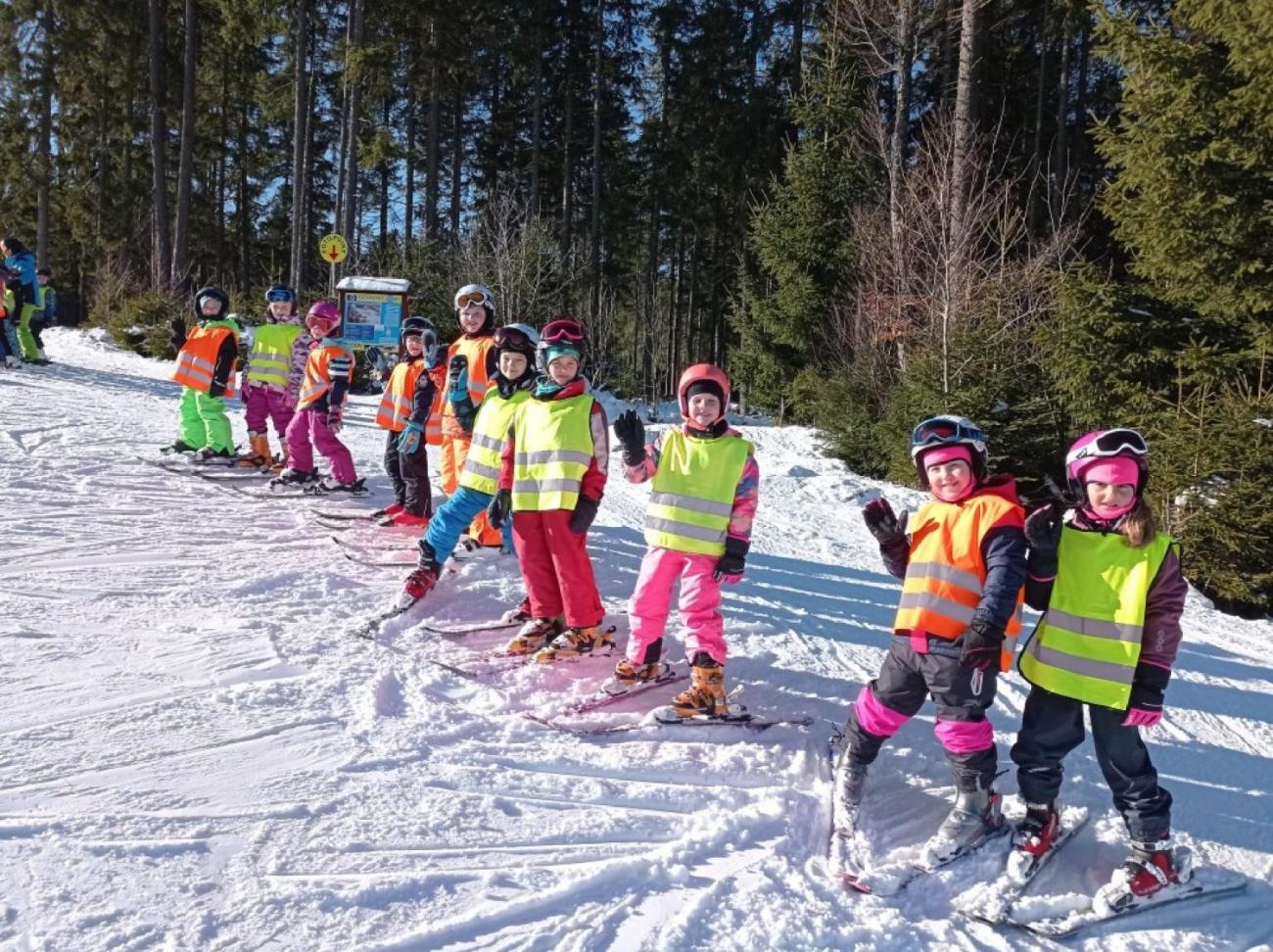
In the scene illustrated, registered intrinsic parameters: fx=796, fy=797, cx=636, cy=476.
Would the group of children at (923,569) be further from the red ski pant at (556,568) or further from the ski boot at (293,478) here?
the ski boot at (293,478)

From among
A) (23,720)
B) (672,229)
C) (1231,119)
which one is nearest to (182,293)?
(672,229)

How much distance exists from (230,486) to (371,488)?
135 centimetres

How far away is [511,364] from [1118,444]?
358 centimetres

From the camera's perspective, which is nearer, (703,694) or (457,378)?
(703,694)

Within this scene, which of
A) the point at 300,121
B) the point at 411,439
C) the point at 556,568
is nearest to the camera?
the point at 556,568

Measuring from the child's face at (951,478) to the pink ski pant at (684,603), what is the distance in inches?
47.4

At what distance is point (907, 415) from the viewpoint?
11461 mm

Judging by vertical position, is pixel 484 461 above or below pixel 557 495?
above

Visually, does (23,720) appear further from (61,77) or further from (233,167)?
(233,167)

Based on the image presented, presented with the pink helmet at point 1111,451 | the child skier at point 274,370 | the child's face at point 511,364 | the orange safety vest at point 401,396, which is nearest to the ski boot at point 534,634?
the child's face at point 511,364

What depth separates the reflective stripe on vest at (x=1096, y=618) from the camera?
2.93 m

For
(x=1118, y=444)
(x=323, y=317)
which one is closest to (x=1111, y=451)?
(x=1118, y=444)

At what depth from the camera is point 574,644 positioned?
452 cm

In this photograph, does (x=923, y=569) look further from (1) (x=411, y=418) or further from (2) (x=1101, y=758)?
(1) (x=411, y=418)
